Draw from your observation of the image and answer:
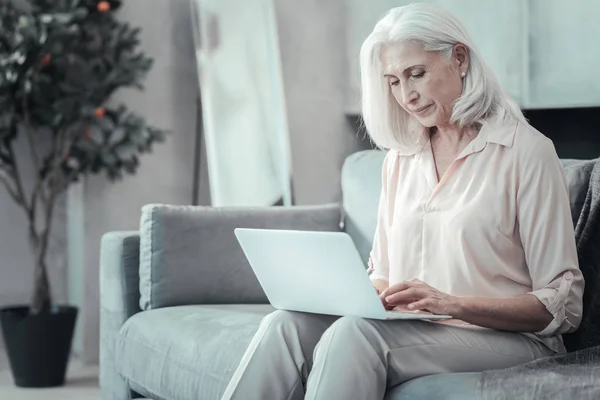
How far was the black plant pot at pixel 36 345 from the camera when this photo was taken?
338 cm

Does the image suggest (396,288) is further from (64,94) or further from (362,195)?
(64,94)

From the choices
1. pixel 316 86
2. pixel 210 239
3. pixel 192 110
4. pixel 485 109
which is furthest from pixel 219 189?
A: pixel 485 109

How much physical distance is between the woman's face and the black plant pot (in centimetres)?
194

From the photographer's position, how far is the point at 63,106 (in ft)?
11.1

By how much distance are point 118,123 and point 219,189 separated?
475mm

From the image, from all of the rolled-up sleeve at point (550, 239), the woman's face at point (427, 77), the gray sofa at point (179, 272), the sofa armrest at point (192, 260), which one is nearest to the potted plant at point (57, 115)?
the gray sofa at point (179, 272)

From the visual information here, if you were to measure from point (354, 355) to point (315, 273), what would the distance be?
0.55 feet

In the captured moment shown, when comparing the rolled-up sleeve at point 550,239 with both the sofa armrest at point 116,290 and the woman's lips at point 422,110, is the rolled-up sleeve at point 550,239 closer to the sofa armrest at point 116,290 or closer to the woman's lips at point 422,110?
the woman's lips at point 422,110

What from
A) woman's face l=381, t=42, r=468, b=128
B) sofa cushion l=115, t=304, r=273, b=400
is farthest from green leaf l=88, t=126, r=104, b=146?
woman's face l=381, t=42, r=468, b=128

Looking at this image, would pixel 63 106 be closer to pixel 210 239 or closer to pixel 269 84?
pixel 269 84

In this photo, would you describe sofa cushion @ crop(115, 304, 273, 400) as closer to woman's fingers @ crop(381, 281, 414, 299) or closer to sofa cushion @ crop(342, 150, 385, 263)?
sofa cushion @ crop(342, 150, 385, 263)

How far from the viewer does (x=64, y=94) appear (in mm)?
3457

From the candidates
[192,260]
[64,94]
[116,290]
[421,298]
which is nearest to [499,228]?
[421,298]

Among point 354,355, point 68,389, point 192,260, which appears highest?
point 354,355
